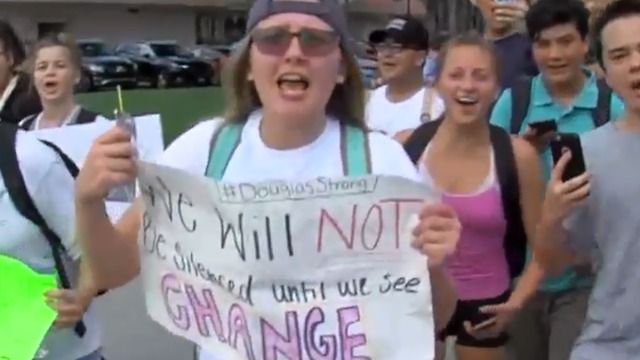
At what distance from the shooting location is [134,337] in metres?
6.84

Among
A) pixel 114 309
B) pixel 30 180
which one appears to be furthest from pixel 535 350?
pixel 114 309

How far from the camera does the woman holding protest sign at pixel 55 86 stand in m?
6.27

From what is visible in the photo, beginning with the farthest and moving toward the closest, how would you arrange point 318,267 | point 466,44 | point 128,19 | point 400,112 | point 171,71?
1. point 128,19
2. point 171,71
3. point 400,112
4. point 466,44
5. point 318,267

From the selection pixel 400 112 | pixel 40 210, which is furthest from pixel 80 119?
pixel 40 210

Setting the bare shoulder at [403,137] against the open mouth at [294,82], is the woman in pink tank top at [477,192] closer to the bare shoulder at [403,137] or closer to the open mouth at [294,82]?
the bare shoulder at [403,137]

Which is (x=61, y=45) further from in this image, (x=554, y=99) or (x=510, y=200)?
(x=510, y=200)

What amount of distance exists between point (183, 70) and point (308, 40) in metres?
35.2

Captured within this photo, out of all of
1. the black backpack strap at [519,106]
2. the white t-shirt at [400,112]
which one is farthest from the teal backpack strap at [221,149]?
the white t-shirt at [400,112]

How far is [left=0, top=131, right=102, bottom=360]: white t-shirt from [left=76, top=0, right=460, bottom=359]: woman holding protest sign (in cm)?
28

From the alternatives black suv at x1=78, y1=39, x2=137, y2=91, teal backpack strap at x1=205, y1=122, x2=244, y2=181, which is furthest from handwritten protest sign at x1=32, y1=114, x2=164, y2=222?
black suv at x1=78, y1=39, x2=137, y2=91

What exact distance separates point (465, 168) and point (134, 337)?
323cm

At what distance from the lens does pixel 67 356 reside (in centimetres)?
341

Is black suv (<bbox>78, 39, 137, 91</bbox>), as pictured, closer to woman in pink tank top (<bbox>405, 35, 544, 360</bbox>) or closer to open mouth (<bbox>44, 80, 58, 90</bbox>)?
open mouth (<bbox>44, 80, 58, 90</bbox>)

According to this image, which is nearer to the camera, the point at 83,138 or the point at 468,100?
the point at 468,100
